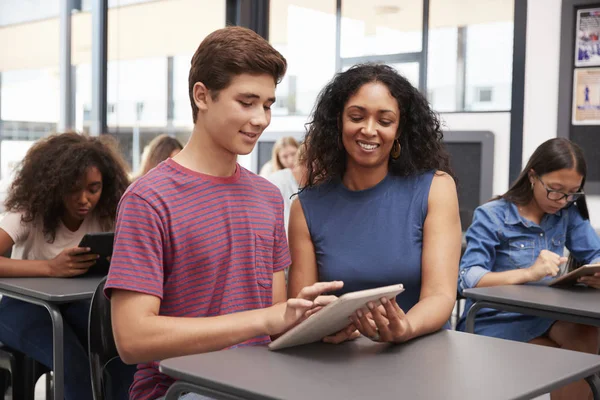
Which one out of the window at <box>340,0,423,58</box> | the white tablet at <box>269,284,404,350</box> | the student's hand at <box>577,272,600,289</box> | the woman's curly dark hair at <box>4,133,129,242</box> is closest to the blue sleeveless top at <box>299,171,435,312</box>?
the white tablet at <box>269,284,404,350</box>

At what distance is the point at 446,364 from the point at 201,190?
54 cm

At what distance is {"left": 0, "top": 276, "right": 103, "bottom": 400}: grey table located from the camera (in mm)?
1991

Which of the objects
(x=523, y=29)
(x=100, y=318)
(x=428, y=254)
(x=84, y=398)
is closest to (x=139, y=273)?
(x=100, y=318)

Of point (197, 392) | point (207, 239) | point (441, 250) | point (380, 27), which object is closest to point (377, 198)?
point (441, 250)

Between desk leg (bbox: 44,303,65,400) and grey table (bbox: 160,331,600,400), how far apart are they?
3.09 ft

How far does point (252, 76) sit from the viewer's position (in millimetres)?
1326

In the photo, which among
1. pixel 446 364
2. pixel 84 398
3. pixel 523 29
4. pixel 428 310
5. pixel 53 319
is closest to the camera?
pixel 446 364

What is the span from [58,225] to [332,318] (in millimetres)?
1516

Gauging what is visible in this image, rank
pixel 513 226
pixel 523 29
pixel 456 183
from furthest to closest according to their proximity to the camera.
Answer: pixel 523 29
pixel 513 226
pixel 456 183

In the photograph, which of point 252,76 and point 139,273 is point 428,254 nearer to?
point 252,76

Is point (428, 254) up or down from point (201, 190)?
down

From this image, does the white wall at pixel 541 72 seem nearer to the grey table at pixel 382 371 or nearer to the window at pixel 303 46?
the window at pixel 303 46

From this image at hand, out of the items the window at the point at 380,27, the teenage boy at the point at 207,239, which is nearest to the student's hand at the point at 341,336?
the teenage boy at the point at 207,239

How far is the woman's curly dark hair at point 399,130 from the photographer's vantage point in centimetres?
177
